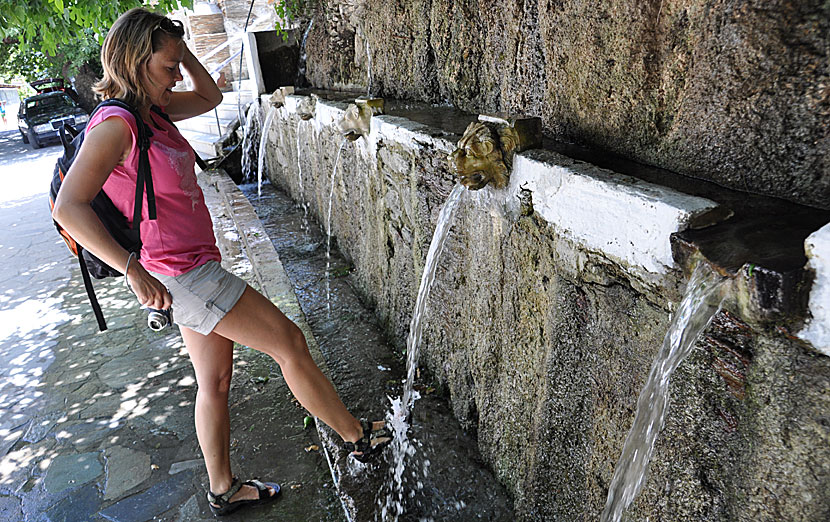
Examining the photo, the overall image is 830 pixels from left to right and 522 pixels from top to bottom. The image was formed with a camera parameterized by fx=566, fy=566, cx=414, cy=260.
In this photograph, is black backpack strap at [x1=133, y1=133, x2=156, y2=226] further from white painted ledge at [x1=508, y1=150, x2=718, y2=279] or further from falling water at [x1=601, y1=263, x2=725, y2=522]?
falling water at [x1=601, y1=263, x2=725, y2=522]

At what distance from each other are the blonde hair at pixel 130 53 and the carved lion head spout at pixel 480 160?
1139 millimetres

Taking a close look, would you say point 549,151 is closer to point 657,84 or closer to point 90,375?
point 657,84

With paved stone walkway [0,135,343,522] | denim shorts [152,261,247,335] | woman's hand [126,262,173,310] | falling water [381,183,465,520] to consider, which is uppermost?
woman's hand [126,262,173,310]

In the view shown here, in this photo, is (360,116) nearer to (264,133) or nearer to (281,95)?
(281,95)

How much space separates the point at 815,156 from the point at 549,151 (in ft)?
2.56

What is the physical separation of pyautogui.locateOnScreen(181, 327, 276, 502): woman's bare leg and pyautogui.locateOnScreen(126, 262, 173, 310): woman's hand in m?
0.24

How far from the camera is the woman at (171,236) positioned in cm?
184

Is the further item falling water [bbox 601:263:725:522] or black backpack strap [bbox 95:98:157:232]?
black backpack strap [bbox 95:98:157:232]

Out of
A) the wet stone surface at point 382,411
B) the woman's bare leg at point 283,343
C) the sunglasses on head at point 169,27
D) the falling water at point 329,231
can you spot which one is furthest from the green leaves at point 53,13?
the woman's bare leg at point 283,343

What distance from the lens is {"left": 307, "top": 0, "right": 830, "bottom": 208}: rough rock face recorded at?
135 cm

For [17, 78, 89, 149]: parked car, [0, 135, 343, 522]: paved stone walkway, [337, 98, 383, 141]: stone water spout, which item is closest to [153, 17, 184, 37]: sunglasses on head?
[337, 98, 383, 141]: stone water spout

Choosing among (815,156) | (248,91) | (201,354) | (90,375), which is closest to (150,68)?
(201,354)

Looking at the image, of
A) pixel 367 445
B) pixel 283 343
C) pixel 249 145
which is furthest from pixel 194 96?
pixel 249 145

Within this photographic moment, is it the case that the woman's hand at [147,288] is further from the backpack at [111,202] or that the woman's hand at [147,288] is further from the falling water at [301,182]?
the falling water at [301,182]
